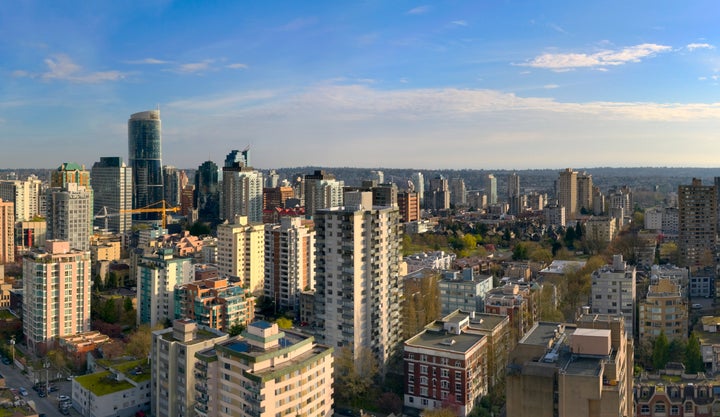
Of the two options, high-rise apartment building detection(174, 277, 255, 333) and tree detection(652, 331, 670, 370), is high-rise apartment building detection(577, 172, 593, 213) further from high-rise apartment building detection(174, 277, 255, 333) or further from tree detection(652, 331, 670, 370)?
high-rise apartment building detection(174, 277, 255, 333)

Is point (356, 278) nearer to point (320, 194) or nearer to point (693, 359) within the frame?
point (693, 359)

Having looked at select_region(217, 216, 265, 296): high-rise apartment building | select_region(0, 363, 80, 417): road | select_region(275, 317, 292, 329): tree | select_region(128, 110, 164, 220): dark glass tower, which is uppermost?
select_region(128, 110, 164, 220): dark glass tower

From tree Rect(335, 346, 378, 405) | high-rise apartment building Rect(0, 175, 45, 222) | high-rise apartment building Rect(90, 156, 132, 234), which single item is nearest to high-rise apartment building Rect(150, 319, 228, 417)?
tree Rect(335, 346, 378, 405)

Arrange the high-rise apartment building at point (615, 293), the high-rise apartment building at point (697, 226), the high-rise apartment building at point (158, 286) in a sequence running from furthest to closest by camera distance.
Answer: the high-rise apartment building at point (697, 226) → the high-rise apartment building at point (158, 286) → the high-rise apartment building at point (615, 293)

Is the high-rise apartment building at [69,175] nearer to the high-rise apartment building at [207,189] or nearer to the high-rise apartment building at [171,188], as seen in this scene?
the high-rise apartment building at [207,189]

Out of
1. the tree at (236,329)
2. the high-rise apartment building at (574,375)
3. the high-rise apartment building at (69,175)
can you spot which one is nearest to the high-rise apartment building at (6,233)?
the high-rise apartment building at (69,175)

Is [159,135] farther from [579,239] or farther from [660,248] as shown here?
[660,248]
